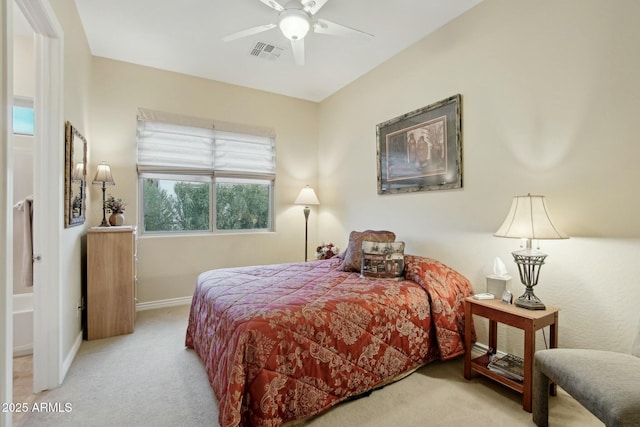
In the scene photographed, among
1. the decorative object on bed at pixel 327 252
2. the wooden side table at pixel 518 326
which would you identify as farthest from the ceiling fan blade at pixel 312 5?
the decorative object on bed at pixel 327 252

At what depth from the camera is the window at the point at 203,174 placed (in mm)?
3711

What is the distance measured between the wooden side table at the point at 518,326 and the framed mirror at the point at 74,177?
3090 mm

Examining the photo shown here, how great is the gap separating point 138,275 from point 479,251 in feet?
12.2

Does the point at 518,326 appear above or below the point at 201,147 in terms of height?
below

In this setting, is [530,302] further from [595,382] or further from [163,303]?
[163,303]

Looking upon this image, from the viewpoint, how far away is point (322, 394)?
173cm

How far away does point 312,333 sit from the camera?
1734mm

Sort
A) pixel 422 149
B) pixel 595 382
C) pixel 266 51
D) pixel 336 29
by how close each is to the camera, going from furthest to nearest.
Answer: pixel 266 51 < pixel 422 149 < pixel 336 29 < pixel 595 382

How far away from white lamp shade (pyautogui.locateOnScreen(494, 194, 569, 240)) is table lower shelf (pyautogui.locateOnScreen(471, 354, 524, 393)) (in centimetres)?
92

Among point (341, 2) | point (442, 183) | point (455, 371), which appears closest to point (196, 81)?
point (341, 2)

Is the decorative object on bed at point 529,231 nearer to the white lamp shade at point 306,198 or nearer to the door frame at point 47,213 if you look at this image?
the white lamp shade at point 306,198

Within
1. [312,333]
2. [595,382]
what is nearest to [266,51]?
[312,333]

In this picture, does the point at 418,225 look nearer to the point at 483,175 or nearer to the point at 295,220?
the point at 483,175

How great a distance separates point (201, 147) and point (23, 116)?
1695 mm
